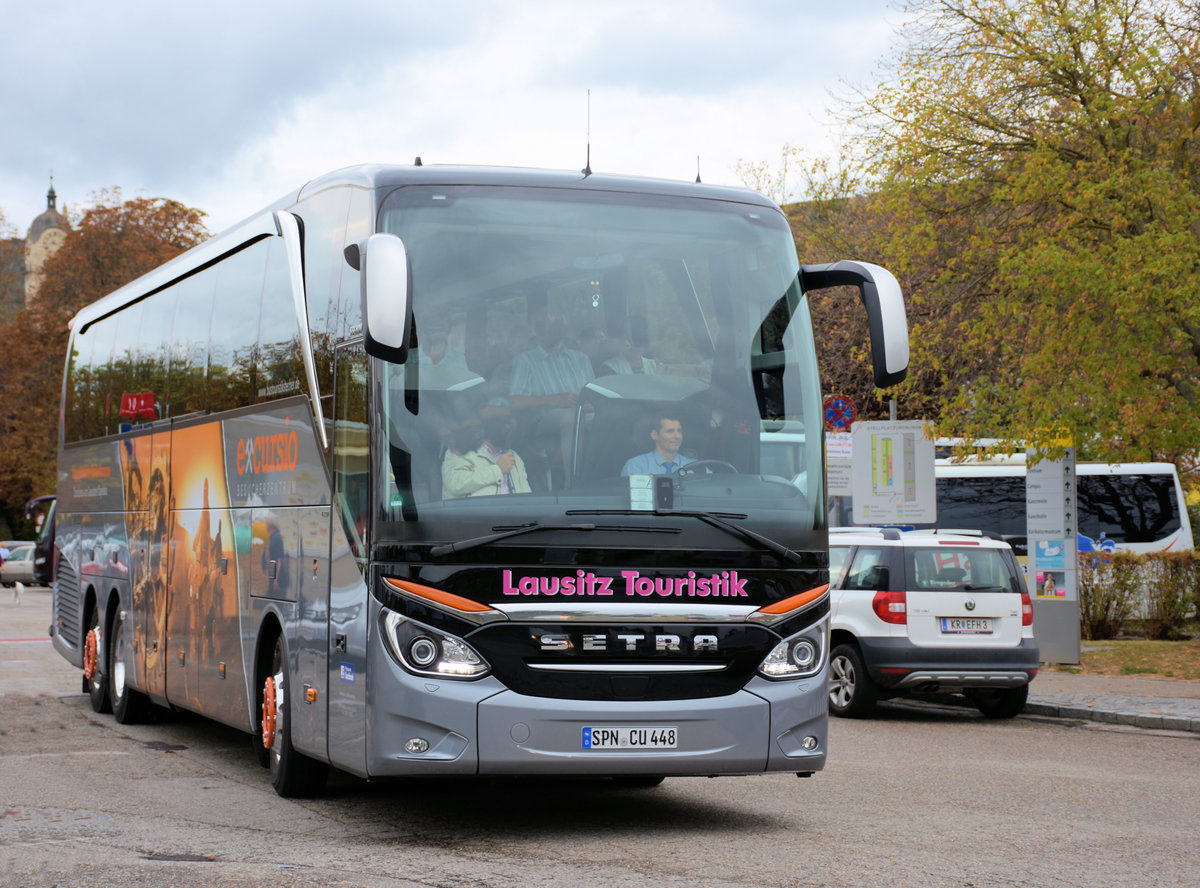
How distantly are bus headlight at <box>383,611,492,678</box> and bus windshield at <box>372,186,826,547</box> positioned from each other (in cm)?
46

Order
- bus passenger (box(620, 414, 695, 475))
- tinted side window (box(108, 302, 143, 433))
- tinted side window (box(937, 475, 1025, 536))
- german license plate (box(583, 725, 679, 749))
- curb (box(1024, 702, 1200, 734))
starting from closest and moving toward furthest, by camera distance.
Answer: german license plate (box(583, 725, 679, 749)) → bus passenger (box(620, 414, 695, 475)) → tinted side window (box(108, 302, 143, 433)) → curb (box(1024, 702, 1200, 734)) → tinted side window (box(937, 475, 1025, 536))

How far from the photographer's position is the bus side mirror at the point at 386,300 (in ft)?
24.9

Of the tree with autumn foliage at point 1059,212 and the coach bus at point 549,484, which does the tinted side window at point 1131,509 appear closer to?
the tree with autumn foliage at point 1059,212

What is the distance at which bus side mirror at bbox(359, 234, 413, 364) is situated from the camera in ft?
A: 24.9

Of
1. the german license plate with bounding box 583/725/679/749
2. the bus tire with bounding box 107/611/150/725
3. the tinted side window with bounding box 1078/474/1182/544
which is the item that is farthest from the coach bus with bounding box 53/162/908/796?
the tinted side window with bounding box 1078/474/1182/544

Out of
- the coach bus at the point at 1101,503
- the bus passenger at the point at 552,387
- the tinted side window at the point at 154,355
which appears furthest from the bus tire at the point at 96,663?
the coach bus at the point at 1101,503

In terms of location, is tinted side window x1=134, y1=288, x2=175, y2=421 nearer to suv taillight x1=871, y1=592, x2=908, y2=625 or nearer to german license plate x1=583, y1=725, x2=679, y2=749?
german license plate x1=583, y1=725, x2=679, y2=749

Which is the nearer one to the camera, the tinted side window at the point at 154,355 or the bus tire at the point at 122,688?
the tinted side window at the point at 154,355

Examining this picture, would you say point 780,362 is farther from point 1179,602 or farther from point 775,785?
point 1179,602

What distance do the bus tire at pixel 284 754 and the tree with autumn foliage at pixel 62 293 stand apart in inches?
2086

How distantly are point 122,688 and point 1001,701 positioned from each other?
8.32 meters

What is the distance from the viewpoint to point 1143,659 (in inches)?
856

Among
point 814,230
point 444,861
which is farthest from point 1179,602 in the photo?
point 444,861

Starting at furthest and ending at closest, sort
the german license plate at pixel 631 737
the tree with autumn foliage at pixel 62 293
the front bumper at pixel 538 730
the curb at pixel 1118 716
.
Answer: the tree with autumn foliage at pixel 62 293, the curb at pixel 1118 716, the german license plate at pixel 631 737, the front bumper at pixel 538 730
